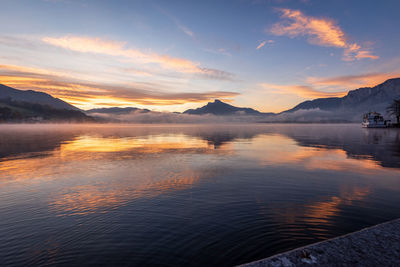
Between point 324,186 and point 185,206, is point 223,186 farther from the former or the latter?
point 324,186

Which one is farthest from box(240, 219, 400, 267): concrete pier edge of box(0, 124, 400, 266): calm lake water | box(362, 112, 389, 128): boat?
box(362, 112, 389, 128): boat

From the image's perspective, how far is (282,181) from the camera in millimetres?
16297

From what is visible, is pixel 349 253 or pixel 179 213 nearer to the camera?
pixel 349 253

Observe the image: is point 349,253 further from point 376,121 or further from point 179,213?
point 376,121

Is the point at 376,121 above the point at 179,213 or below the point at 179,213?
above

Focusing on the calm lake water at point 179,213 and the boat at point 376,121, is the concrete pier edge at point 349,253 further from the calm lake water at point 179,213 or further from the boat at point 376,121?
the boat at point 376,121

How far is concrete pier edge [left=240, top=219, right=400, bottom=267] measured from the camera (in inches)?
208

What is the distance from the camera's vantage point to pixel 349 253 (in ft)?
18.5

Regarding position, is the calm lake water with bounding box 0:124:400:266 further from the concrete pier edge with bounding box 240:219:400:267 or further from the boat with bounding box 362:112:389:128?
the boat with bounding box 362:112:389:128

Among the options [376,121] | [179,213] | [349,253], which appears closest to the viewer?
[349,253]

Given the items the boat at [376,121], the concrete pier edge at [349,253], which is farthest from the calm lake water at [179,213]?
the boat at [376,121]

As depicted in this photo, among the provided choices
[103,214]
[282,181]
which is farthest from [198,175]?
[103,214]

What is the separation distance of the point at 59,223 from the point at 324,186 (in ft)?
52.7

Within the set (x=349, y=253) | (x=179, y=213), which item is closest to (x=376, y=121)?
(x=179, y=213)
